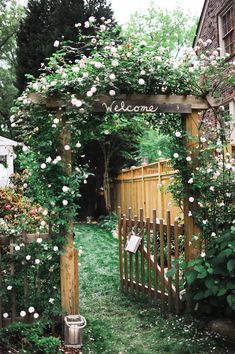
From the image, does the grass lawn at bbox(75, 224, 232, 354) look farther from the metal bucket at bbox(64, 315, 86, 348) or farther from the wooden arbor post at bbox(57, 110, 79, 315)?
the wooden arbor post at bbox(57, 110, 79, 315)

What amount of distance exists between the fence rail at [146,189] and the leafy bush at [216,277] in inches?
136

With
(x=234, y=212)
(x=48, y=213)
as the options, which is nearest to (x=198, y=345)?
(x=234, y=212)

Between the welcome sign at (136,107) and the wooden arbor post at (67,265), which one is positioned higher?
the welcome sign at (136,107)

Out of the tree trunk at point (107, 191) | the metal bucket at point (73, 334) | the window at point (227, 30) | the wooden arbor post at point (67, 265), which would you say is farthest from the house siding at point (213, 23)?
the metal bucket at point (73, 334)

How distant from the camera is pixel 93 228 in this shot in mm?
13234

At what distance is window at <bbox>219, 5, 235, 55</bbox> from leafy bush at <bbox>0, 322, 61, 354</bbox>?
10.1 m

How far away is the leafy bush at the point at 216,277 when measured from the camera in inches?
157

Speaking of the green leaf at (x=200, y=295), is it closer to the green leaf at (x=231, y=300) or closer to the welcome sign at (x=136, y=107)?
the green leaf at (x=231, y=300)

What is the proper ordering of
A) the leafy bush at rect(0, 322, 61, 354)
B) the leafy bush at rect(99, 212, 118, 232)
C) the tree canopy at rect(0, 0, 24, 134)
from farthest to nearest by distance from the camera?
the tree canopy at rect(0, 0, 24, 134) → the leafy bush at rect(99, 212, 118, 232) → the leafy bush at rect(0, 322, 61, 354)

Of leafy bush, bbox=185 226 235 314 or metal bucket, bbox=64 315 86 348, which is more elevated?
leafy bush, bbox=185 226 235 314

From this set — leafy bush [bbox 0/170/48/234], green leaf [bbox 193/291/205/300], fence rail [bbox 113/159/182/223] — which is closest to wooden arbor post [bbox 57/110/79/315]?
leafy bush [bbox 0/170/48/234]

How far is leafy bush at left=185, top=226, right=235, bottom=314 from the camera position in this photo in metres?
4.00

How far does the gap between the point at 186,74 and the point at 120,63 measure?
0.79 metres

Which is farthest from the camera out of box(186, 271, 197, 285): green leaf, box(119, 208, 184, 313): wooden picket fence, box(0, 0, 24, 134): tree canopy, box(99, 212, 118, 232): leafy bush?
box(0, 0, 24, 134): tree canopy
